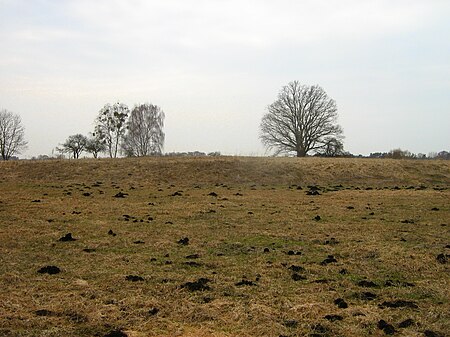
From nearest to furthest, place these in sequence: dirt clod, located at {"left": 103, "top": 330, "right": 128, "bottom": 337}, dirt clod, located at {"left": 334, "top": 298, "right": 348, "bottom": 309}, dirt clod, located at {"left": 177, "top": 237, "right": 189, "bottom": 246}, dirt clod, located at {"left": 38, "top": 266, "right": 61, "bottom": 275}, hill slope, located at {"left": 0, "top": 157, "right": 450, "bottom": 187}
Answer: dirt clod, located at {"left": 103, "top": 330, "right": 128, "bottom": 337} < dirt clod, located at {"left": 334, "top": 298, "right": 348, "bottom": 309} < dirt clod, located at {"left": 38, "top": 266, "right": 61, "bottom": 275} < dirt clod, located at {"left": 177, "top": 237, "right": 189, "bottom": 246} < hill slope, located at {"left": 0, "top": 157, "right": 450, "bottom": 187}

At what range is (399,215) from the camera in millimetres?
16344

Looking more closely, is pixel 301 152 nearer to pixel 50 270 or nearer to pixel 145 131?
pixel 145 131

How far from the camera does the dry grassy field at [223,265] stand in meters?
5.91

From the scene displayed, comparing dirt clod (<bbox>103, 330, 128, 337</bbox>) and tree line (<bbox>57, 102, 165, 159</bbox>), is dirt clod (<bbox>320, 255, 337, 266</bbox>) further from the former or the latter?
tree line (<bbox>57, 102, 165, 159</bbox>)

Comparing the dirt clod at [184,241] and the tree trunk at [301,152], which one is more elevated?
the tree trunk at [301,152]

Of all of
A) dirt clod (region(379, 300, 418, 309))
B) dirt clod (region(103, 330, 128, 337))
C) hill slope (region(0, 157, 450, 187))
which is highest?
hill slope (region(0, 157, 450, 187))

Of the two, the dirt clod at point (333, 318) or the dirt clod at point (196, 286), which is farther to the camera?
the dirt clod at point (196, 286)

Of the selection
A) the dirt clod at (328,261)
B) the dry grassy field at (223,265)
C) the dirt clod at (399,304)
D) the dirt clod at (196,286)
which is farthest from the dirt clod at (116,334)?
the dirt clod at (328,261)

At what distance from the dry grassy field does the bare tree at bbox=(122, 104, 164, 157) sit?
51.4m

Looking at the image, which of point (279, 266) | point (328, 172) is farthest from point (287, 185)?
point (279, 266)

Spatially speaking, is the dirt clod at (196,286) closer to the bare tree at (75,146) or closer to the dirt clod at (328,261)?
the dirt clod at (328,261)

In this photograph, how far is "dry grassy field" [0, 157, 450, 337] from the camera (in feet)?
19.4

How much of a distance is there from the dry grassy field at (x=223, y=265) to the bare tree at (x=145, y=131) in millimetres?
51396

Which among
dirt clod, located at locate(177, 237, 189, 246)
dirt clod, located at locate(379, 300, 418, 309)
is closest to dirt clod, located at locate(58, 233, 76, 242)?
dirt clod, located at locate(177, 237, 189, 246)
